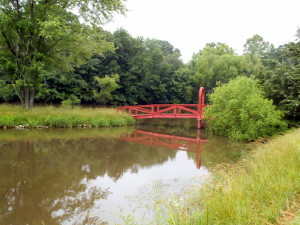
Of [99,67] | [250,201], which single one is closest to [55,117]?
[250,201]

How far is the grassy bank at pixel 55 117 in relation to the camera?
11680 mm

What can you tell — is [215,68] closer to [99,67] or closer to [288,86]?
[99,67]

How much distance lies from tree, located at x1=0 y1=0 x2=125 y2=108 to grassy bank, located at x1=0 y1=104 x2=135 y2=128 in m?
0.94

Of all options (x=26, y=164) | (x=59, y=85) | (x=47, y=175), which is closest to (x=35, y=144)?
(x=26, y=164)

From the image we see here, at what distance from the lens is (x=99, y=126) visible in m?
13.7

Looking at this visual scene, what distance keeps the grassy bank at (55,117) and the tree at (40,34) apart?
3.10 feet

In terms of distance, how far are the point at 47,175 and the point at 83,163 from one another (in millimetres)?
1257

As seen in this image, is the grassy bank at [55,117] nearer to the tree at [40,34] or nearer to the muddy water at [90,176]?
the tree at [40,34]

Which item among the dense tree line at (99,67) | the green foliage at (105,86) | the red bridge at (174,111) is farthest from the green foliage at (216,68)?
the red bridge at (174,111)

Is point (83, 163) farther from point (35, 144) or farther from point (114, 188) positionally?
point (35, 144)

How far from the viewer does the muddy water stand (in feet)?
11.6

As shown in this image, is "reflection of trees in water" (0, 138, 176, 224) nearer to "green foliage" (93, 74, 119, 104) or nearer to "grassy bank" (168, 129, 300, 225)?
"grassy bank" (168, 129, 300, 225)

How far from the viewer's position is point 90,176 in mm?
5324

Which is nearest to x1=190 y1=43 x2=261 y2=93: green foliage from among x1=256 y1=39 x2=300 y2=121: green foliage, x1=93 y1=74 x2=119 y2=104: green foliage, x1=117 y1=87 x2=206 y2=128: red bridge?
x1=93 y1=74 x2=119 y2=104: green foliage
